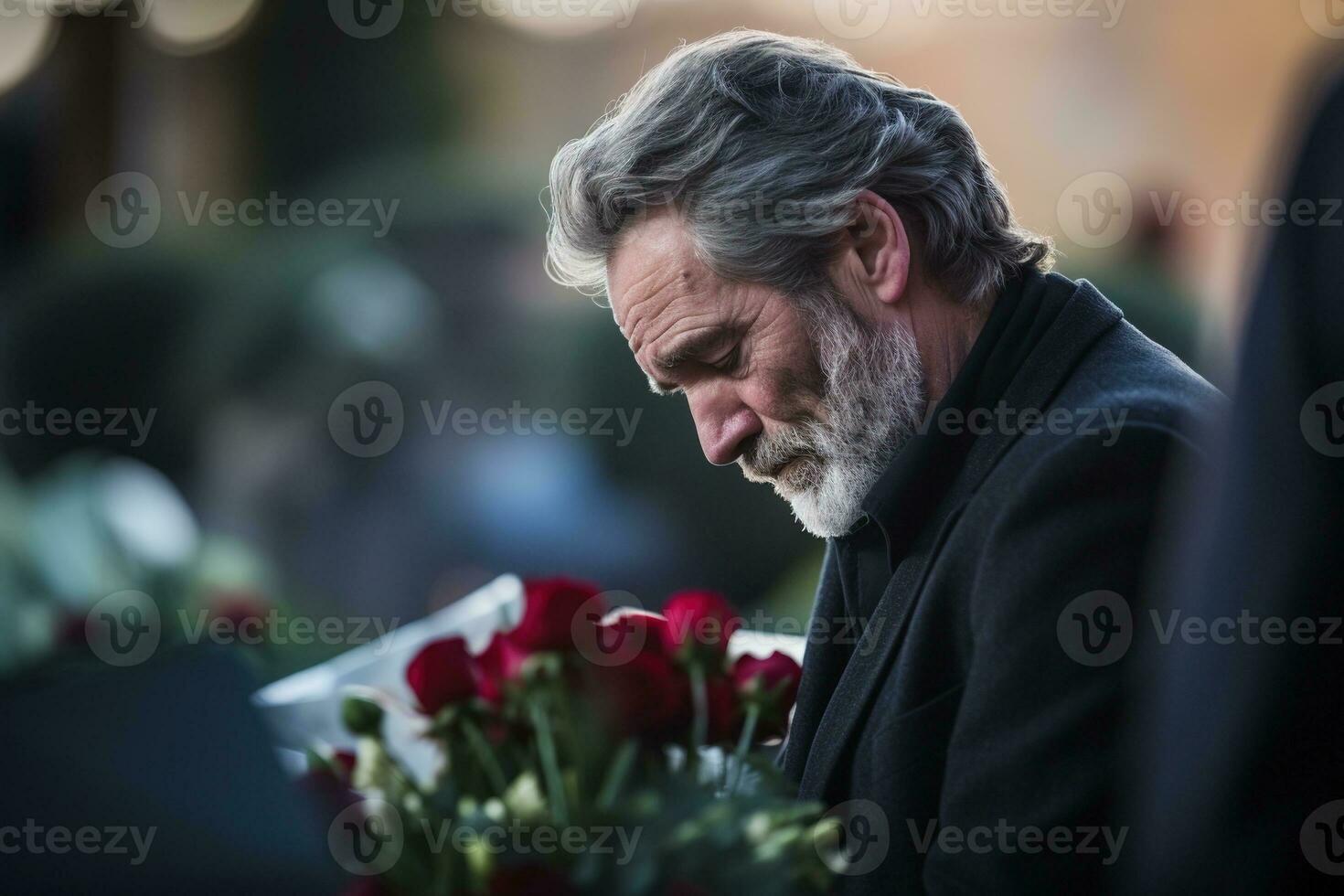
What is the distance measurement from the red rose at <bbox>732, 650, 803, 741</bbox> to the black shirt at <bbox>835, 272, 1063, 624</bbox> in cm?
56

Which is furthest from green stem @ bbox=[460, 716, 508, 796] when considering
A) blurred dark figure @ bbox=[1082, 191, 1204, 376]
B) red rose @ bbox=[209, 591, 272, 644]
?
blurred dark figure @ bbox=[1082, 191, 1204, 376]

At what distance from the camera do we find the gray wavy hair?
1754mm

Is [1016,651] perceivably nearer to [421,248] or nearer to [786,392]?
[786,392]

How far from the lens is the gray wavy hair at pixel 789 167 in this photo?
1.75 metres

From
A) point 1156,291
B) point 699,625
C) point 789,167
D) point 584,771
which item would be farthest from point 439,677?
point 1156,291

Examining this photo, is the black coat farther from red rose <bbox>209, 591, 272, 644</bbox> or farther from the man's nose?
red rose <bbox>209, 591, 272, 644</bbox>

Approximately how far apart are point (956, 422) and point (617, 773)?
0.93m

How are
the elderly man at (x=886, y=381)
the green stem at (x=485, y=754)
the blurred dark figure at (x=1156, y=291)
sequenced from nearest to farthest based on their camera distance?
the green stem at (x=485, y=754) → the elderly man at (x=886, y=381) → the blurred dark figure at (x=1156, y=291)

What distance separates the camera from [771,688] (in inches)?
42.3

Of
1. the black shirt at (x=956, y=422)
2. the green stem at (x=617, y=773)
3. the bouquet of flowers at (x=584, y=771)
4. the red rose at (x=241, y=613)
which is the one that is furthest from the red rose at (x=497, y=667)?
the red rose at (x=241, y=613)

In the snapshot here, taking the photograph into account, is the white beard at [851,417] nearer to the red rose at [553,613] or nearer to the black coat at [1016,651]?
the black coat at [1016,651]

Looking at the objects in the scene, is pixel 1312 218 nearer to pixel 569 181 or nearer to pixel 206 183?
pixel 569 181

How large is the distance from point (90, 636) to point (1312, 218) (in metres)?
1.69

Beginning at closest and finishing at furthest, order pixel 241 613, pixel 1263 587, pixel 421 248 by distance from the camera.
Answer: pixel 1263 587 → pixel 241 613 → pixel 421 248
